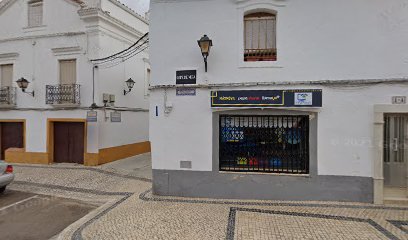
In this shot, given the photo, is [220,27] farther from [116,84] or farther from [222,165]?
[116,84]

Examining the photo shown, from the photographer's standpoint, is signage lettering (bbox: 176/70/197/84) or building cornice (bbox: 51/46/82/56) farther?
building cornice (bbox: 51/46/82/56)

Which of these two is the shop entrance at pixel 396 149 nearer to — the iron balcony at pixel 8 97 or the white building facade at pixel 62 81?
the white building facade at pixel 62 81

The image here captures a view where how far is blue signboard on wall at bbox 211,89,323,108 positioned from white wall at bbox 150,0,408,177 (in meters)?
0.22

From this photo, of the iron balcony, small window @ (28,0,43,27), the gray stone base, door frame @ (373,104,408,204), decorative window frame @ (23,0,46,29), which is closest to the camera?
door frame @ (373,104,408,204)

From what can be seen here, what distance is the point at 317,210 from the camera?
5684mm

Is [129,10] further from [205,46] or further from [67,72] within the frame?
[205,46]

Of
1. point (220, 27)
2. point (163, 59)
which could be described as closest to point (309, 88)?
point (220, 27)

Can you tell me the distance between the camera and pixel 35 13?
1165 cm

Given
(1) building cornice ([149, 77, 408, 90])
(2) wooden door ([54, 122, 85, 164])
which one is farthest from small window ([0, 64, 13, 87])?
(1) building cornice ([149, 77, 408, 90])

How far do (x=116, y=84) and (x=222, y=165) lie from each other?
7.66m

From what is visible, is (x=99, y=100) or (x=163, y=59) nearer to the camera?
(x=163, y=59)

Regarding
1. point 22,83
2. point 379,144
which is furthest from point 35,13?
point 379,144

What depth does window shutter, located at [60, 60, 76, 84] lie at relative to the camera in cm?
1110

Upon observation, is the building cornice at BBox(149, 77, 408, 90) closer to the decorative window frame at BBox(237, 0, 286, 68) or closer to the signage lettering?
the signage lettering
